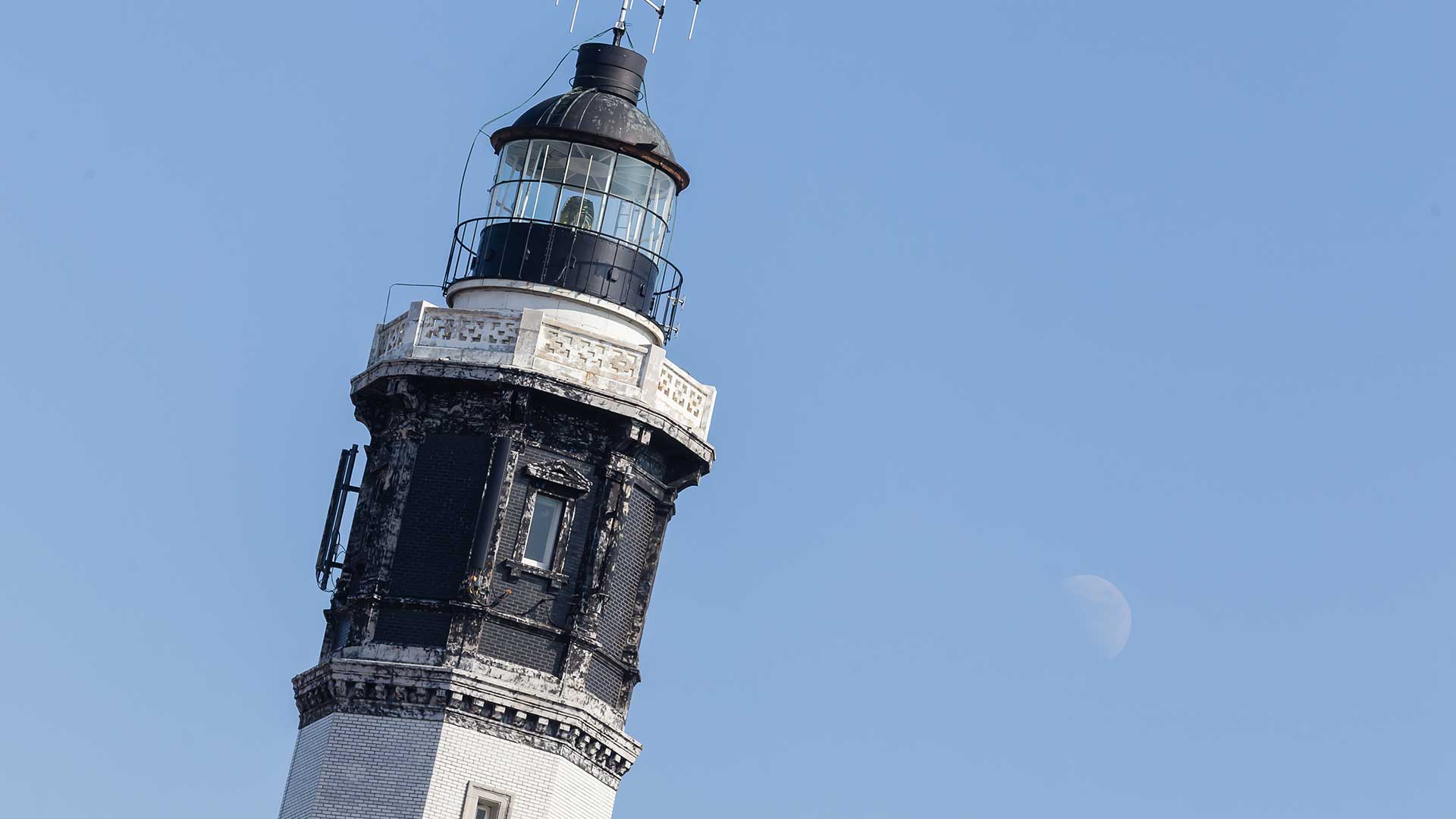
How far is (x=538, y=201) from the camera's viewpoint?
6097 centimetres

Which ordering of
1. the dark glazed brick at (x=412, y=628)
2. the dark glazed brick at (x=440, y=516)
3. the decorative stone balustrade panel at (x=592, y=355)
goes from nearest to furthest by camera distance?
the dark glazed brick at (x=412, y=628) < the dark glazed brick at (x=440, y=516) < the decorative stone balustrade panel at (x=592, y=355)

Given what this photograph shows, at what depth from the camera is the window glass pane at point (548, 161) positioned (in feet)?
201

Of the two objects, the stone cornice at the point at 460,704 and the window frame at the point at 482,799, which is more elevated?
the stone cornice at the point at 460,704

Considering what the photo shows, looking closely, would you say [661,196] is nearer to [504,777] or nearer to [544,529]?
[544,529]

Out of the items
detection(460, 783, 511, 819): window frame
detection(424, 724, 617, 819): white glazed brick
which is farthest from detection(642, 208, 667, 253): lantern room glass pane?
detection(460, 783, 511, 819): window frame

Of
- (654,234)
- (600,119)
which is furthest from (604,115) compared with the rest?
(654,234)

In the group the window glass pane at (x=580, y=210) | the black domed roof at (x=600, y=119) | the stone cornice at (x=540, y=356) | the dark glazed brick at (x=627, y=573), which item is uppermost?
the black domed roof at (x=600, y=119)

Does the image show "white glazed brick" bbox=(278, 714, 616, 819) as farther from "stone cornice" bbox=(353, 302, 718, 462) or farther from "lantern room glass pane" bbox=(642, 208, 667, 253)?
"lantern room glass pane" bbox=(642, 208, 667, 253)

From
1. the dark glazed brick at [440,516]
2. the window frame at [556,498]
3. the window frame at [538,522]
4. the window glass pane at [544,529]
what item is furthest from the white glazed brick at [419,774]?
the window glass pane at [544,529]

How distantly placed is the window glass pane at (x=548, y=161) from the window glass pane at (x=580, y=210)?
435mm

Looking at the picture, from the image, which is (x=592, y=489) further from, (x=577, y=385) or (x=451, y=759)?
(x=451, y=759)

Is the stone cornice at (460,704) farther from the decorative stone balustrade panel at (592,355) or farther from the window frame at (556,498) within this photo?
the decorative stone balustrade panel at (592,355)

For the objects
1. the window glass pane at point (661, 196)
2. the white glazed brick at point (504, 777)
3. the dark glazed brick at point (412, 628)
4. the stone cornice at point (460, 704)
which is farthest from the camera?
the window glass pane at point (661, 196)

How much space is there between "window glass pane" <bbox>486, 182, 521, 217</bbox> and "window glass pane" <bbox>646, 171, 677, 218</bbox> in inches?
97.6
